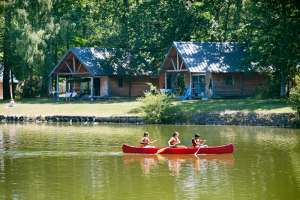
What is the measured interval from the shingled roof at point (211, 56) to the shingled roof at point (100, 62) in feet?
17.6

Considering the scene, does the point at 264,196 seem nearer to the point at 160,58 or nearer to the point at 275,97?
the point at 275,97

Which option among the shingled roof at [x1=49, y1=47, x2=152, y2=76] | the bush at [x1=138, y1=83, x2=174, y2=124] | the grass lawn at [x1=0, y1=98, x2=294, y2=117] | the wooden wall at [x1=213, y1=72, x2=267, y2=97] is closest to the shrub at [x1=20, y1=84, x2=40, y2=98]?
the shingled roof at [x1=49, y1=47, x2=152, y2=76]

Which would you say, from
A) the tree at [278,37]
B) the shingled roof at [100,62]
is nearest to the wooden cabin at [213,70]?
the tree at [278,37]

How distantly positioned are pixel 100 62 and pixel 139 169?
31.9 m

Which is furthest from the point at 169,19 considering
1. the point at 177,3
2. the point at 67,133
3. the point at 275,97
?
the point at 67,133

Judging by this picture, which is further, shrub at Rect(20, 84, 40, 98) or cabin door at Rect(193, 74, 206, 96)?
shrub at Rect(20, 84, 40, 98)

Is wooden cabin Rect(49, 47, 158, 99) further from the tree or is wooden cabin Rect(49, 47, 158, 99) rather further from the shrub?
the tree

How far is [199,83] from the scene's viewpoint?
41.0 m

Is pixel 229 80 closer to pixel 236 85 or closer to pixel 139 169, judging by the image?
pixel 236 85

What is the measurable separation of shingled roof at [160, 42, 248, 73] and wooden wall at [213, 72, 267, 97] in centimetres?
110

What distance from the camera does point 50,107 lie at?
3522cm

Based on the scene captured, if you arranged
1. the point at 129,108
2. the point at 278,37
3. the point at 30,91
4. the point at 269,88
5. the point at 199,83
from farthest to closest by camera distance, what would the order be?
the point at 30,91
the point at 199,83
the point at 269,88
the point at 278,37
the point at 129,108

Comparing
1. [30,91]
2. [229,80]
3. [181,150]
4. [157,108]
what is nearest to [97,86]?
[30,91]

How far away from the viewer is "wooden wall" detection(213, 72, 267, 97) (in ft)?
132
